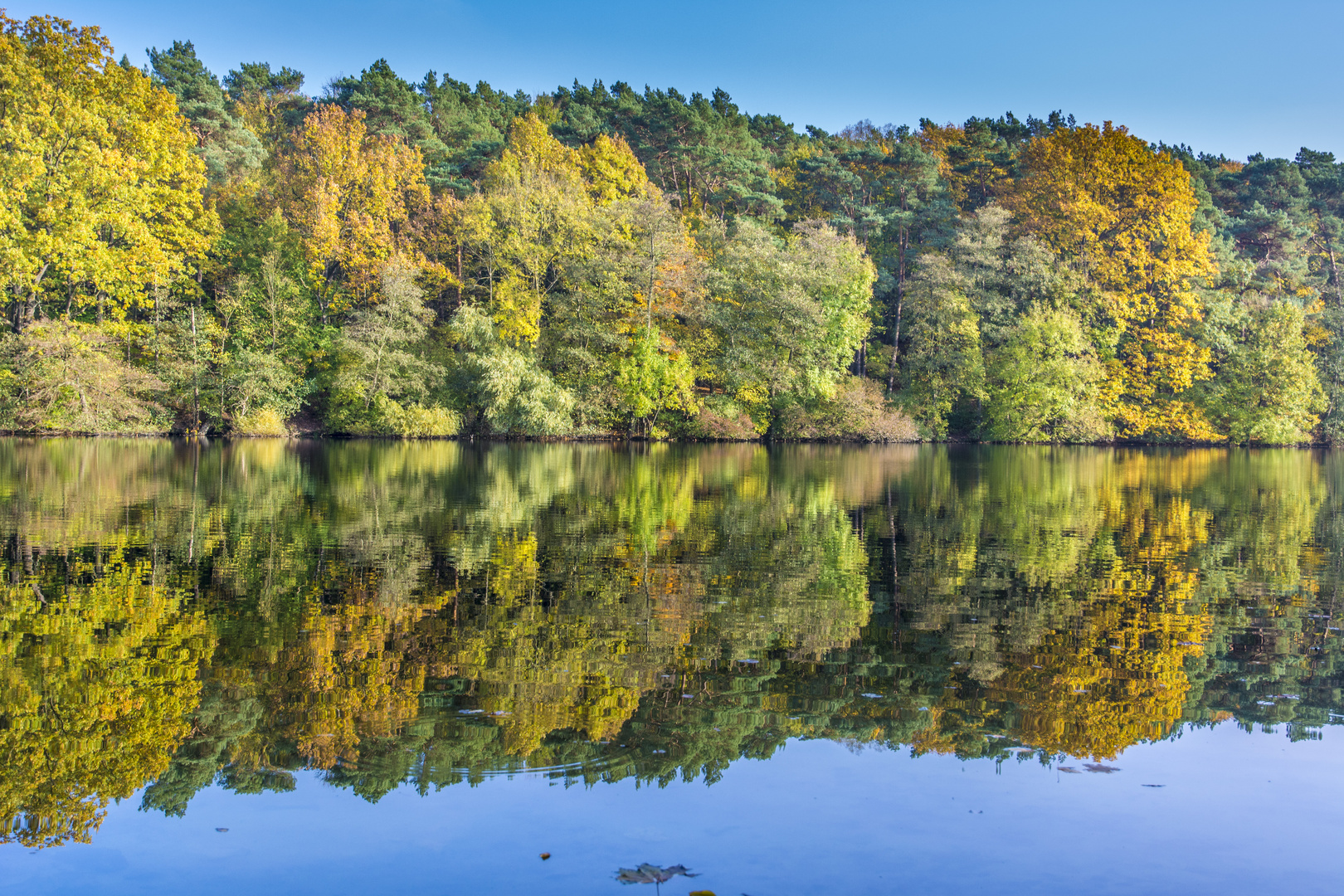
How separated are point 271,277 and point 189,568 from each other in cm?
4101

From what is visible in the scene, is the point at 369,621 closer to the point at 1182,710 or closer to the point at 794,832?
the point at 794,832

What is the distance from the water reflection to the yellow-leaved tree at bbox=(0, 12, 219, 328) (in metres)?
26.5

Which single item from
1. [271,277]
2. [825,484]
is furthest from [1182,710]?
[271,277]

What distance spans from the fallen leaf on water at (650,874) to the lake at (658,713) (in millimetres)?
21

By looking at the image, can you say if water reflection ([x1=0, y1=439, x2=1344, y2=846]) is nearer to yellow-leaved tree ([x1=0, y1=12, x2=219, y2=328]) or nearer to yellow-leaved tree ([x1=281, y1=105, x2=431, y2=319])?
yellow-leaved tree ([x1=0, y1=12, x2=219, y2=328])

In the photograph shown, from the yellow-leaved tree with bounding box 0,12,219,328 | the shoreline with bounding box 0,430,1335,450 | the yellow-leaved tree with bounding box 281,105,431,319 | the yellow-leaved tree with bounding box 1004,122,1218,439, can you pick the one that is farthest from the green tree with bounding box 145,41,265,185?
the yellow-leaved tree with bounding box 1004,122,1218,439

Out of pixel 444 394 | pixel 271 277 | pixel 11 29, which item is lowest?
pixel 444 394

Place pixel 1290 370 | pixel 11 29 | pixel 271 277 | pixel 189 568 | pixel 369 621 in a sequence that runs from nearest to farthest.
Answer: pixel 369 621 → pixel 189 568 → pixel 11 29 → pixel 271 277 → pixel 1290 370

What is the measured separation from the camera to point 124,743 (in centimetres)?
573

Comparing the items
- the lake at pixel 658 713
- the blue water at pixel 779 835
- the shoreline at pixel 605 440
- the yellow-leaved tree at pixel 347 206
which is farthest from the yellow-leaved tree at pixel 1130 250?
the blue water at pixel 779 835

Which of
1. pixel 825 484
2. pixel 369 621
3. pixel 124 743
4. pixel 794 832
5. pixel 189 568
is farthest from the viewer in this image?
pixel 825 484

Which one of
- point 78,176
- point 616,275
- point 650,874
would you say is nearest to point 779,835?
point 650,874

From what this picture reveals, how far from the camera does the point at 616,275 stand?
5056cm

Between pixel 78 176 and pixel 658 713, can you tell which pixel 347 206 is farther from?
pixel 658 713
